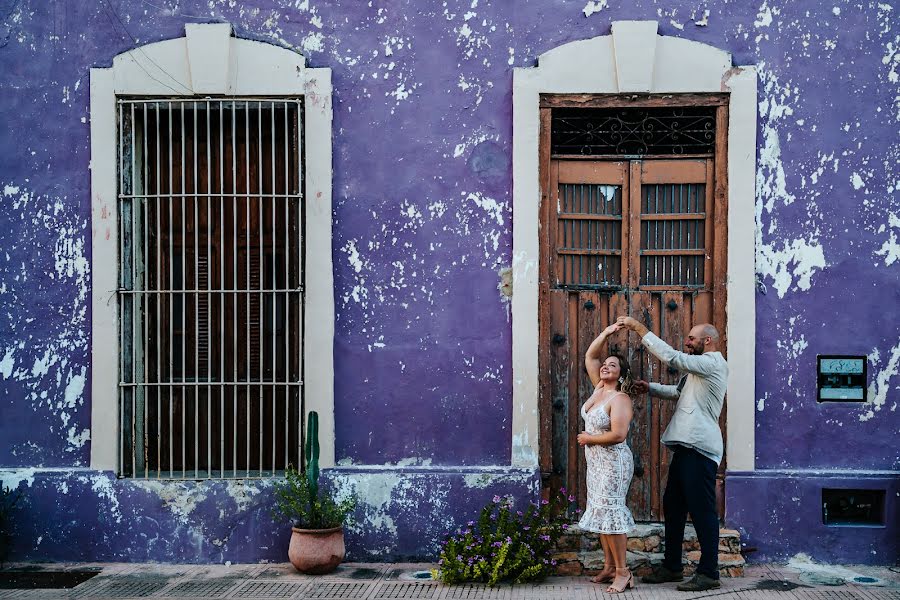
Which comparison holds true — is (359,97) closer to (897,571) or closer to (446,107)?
(446,107)

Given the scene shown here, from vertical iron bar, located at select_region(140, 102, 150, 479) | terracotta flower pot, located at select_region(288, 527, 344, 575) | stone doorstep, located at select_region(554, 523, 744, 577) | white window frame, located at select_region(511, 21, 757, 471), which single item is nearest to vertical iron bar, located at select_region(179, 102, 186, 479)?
vertical iron bar, located at select_region(140, 102, 150, 479)

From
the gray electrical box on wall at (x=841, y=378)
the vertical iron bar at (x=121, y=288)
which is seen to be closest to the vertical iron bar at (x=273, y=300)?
the vertical iron bar at (x=121, y=288)

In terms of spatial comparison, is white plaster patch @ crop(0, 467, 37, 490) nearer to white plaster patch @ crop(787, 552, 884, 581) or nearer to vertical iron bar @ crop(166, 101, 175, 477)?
vertical iron bar @ crop(166, 101, 175, 477)

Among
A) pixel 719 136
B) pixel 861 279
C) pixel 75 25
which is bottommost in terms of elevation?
pixel 861 279

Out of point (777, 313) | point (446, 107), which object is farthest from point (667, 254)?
point (446, 107)

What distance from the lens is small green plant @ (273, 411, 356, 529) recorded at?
265 inches

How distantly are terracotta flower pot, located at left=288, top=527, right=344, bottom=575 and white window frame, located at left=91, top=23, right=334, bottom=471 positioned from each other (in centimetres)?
64

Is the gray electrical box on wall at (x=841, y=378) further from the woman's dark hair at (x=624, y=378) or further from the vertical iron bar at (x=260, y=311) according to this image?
the vertical iron bar at (x=260, y=311)

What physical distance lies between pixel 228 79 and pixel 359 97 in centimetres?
97

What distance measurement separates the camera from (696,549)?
270 inches

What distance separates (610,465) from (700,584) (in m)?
0.95

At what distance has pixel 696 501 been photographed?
20.5ft

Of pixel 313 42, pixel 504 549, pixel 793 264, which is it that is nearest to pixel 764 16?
pixel 793 264

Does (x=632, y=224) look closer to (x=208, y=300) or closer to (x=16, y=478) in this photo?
(x=208, y=300)
